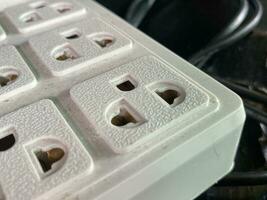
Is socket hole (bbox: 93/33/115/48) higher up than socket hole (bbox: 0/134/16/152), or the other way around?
socket hole (bbox: 93/33/115/48)

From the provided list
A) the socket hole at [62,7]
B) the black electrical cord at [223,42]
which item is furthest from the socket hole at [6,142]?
the black electrical cord at [223,42]

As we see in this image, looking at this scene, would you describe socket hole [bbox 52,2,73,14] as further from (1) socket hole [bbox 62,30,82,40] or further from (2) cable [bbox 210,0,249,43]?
(2) cable [bbox 210,0,249,43]

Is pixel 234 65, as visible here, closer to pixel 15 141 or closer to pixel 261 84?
pixel 261 84

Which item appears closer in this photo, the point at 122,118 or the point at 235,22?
the point at 122,118

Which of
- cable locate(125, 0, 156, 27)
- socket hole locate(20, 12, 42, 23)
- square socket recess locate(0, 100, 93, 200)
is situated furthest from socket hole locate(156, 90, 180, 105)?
cable locate(125, 0, 156, 27)

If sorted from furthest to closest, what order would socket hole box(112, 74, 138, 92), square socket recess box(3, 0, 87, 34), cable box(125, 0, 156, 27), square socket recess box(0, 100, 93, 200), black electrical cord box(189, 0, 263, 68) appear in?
cable box(125, 0, 156, 27), black electrical cord box(189, 0, 263, 68), square socket recess box(3, 0, 87, 34), socket hole box(112, 74, 138, 92), square socket recess box(0, 100, 93, 200)

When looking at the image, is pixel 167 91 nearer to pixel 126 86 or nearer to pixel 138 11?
pixel 126 86

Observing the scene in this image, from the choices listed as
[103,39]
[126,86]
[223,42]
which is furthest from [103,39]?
[223,42]

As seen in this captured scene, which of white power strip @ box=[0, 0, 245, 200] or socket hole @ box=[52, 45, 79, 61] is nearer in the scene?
white power strip @ box=[0, 0, 245, 200]
